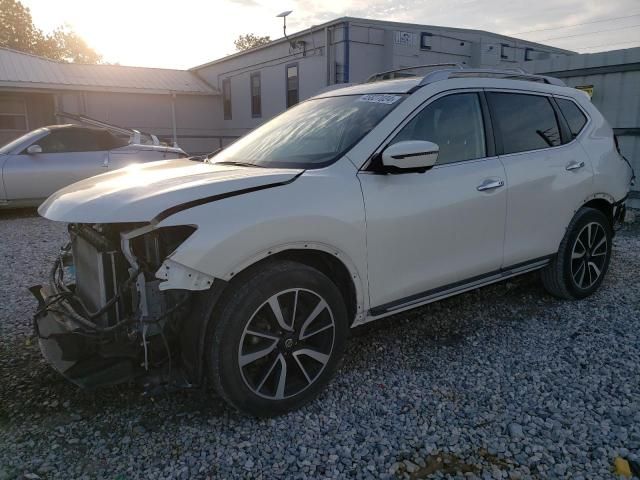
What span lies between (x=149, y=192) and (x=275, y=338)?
3.21ft

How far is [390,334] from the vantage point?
12.2 feet

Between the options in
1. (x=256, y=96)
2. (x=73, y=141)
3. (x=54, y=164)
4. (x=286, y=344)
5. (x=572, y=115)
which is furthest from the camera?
(x=256, y=96)

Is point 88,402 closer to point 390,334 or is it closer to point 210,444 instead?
point 210,444

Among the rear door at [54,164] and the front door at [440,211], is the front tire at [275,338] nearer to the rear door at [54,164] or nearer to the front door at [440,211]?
the front door at [440,211]

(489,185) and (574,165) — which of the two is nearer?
(489,185)

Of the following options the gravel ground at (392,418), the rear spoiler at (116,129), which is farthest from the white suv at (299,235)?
the rear spoiler at (116,129)

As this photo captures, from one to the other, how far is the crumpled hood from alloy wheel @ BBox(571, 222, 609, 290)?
2784 millimetres

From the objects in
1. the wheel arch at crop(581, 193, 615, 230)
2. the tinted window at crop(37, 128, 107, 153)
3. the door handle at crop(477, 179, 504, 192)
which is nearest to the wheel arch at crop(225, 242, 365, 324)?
the door handle at crop(477, 179, 504, 192)

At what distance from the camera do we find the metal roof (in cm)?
1741

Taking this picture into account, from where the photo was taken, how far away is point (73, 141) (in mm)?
8664

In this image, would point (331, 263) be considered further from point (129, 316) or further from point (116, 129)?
point (116, 129)

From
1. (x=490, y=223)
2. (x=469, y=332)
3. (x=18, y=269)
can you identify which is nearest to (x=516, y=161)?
(x=490, y=223)

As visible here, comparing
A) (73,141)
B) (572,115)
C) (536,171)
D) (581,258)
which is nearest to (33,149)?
(73,141)

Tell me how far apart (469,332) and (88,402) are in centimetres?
267
